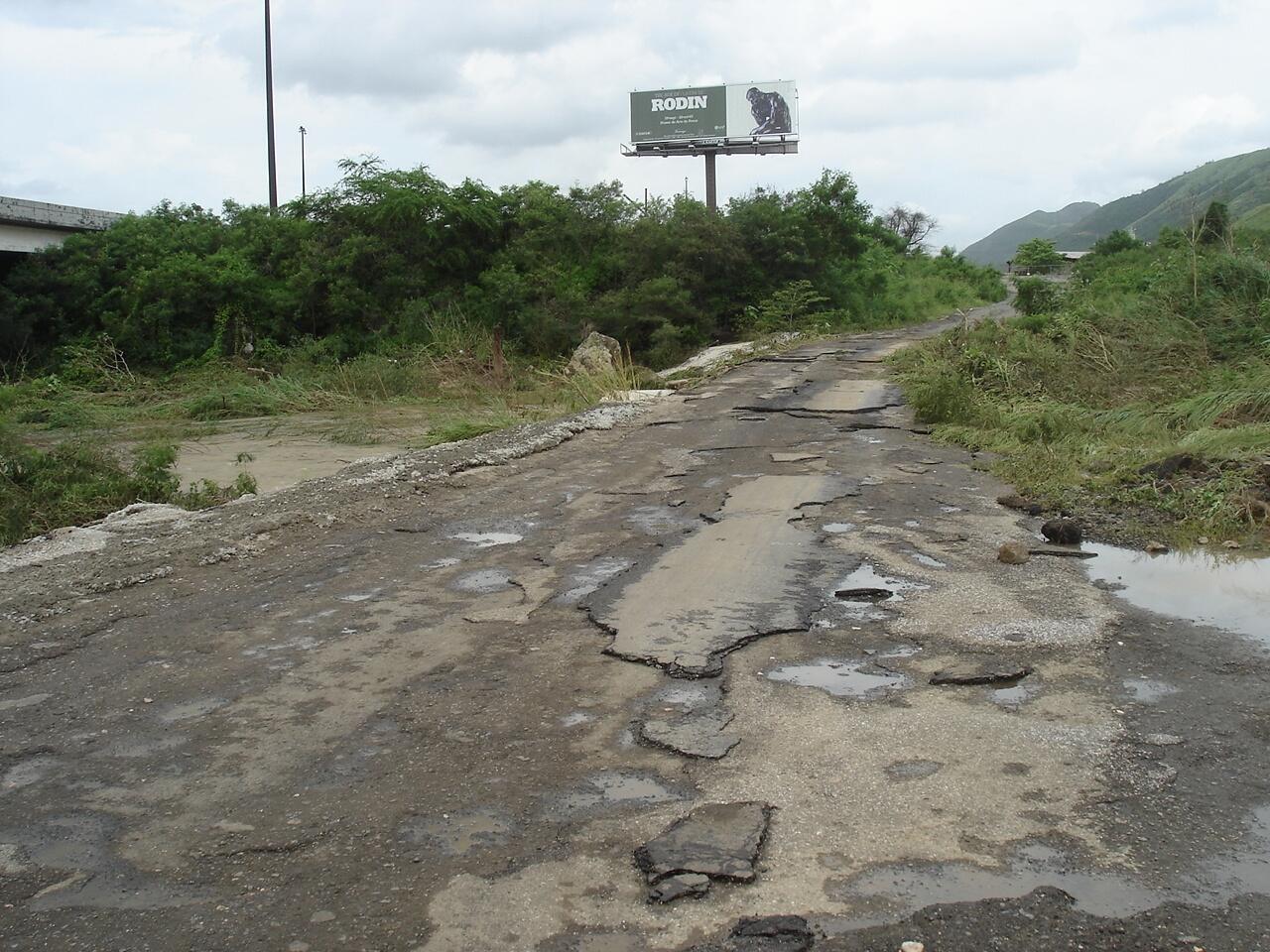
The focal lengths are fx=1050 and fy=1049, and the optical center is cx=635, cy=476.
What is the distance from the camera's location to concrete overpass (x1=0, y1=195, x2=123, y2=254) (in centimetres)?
2492

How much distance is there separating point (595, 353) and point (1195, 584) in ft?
55.2

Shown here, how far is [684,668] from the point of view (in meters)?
4.57

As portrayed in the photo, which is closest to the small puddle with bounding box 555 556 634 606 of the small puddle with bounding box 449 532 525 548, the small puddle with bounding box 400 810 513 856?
the small puddle with bounding box 449 532 525 548

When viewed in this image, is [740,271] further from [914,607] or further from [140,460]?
[914,607]

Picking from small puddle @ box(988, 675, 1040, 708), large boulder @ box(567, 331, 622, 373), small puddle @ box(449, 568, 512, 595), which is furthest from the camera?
large boulder @ box(567, 331, 622, 373)

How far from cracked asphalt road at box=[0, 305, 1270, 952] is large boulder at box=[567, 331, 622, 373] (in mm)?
13670

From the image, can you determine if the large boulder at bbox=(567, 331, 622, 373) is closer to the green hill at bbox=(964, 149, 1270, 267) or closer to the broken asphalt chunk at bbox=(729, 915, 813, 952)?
the broken asphalt chunk at bbox=(729, 915, 813, 952)

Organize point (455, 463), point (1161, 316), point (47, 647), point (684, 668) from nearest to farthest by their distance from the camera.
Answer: point (684, 668), point (47, 647), point (455, 463), point (1161, 316)

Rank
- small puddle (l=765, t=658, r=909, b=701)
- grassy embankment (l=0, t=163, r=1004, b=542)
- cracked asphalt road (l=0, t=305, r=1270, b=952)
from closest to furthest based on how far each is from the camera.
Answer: cracked asphalt road (l=0, t=305, r=1270, b=952), small puddle (l=765, t=658, r=909, b=701), grassy embankment (l=0, t=163, r=1004, b=542)

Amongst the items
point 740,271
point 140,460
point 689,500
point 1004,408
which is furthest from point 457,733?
point 740,271

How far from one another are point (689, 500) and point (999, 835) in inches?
210

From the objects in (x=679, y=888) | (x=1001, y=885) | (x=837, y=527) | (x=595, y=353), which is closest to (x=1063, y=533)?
(x=837, y=527)

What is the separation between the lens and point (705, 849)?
10.0 ft

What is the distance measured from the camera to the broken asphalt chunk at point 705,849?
114 inches
